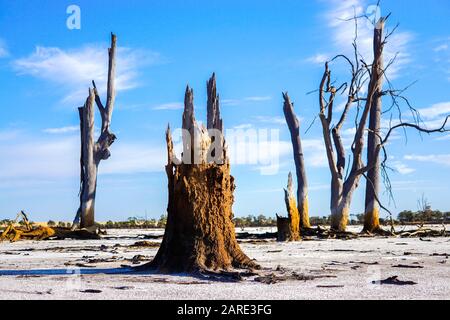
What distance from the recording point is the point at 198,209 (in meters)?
8.77

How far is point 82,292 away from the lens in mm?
6625

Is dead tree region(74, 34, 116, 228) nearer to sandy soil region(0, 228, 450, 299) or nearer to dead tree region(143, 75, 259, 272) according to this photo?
sandy soil region(0, 228, 450, 299)

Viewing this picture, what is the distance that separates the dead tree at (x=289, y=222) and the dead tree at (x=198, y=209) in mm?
Answer: 8921

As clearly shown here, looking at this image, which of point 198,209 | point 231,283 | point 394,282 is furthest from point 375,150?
point 231,283

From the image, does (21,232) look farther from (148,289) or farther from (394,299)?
(394,299)

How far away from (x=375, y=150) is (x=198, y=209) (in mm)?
15377

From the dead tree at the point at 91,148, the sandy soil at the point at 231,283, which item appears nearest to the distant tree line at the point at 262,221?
the dead tree at the point at 91,148

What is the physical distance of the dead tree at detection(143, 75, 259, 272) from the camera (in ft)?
28.3

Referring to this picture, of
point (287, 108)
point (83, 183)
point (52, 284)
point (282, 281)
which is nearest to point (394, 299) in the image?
point (282, 281)

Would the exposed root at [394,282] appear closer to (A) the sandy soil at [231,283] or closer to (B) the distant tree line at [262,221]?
(A) the sandy soil at [231,283]

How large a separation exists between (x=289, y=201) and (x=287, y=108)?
685 cm

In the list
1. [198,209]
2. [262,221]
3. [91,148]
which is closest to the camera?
[198,209]

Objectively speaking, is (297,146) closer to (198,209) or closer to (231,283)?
(198,209)

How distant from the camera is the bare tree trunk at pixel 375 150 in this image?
74.6ft
